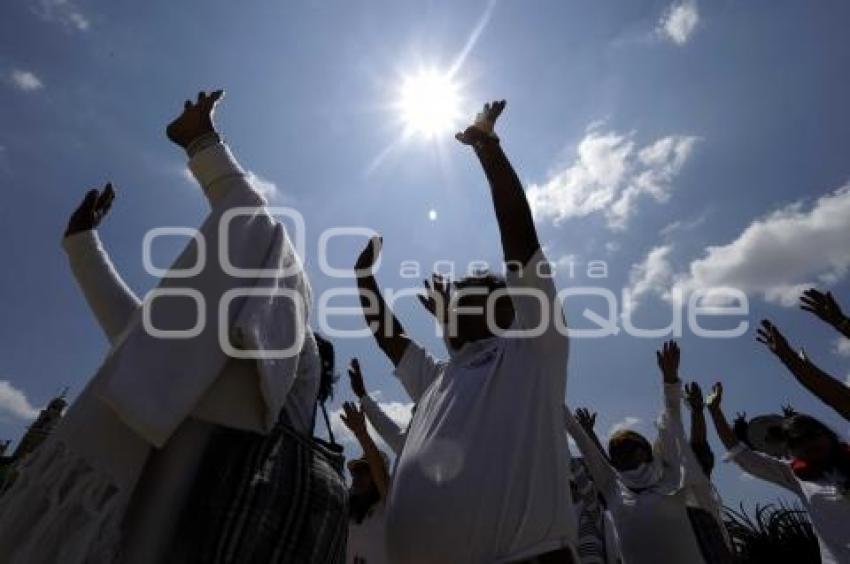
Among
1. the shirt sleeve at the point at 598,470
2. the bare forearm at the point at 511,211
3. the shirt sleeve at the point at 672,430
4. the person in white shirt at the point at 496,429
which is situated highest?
the shirt sleeve at the point at 672,430

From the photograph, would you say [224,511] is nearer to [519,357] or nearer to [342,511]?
[342,511]

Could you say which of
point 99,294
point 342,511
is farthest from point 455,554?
point 99,294

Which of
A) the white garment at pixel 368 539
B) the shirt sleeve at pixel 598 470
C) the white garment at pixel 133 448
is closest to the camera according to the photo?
the white garment at pixel 133 448

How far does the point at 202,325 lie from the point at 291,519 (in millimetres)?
617

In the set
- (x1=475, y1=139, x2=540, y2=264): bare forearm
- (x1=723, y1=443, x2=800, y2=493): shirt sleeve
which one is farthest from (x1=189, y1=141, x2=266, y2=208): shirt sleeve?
(x1=723, y1=443, x2=800, y2=493): shirt sleeve

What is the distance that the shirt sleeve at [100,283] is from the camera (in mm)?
2125

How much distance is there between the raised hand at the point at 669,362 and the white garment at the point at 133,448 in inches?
186

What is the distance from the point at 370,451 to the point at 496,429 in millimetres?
3335

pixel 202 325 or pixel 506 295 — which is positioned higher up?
pixel 506 295

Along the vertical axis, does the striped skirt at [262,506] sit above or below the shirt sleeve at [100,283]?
below

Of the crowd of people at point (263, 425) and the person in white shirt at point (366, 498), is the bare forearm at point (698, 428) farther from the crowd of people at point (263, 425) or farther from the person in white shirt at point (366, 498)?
the crowd of people at point (263, 425)

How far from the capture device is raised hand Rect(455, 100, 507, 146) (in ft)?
8.56

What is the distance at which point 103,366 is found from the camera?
1.66 meters

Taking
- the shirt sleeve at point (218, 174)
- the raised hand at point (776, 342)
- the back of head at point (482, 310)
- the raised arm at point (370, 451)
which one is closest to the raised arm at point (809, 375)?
the raised hand at point (776, 342)
